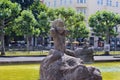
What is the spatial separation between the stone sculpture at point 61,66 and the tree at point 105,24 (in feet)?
166

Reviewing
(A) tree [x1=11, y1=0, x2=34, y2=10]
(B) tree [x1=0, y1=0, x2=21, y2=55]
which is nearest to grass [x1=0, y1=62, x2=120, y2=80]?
(B) tree [x1=0, y1=0, x2=21, y2=55]

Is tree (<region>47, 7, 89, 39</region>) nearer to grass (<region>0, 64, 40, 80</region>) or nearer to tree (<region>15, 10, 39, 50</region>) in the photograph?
tree (<region>15, 10, 39, 50</region>)

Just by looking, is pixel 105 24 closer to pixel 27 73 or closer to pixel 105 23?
pixel 105 23

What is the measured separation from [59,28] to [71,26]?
184 feet

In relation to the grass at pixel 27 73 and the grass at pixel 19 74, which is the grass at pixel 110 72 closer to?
the grass at pixel 27 73

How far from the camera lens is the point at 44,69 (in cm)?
1175

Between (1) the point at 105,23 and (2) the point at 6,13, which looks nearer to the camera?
(2) the point at 6,13

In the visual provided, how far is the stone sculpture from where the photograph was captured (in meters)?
10.9

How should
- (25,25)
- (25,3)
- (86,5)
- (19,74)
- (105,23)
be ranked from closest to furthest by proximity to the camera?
1. (19,74)
2. (25,25)
3. (105,23)
4. (25,3)
5. (86,5)

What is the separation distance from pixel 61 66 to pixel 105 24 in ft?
175

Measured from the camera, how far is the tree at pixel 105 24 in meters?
63.2

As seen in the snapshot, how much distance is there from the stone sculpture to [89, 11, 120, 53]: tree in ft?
166

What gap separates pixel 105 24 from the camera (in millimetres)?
64250

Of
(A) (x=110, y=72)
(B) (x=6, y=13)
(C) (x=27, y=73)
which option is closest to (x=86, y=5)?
(B) (x=6, y=13)
